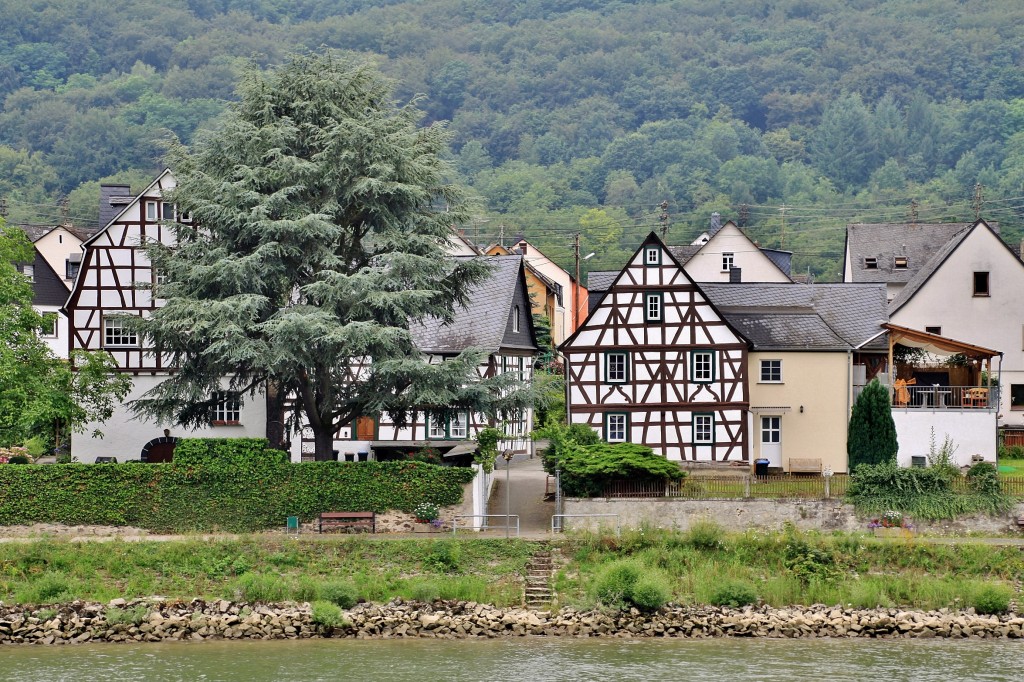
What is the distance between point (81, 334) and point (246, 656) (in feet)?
52.6

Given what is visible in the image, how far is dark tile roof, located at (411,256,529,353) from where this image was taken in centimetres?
4884

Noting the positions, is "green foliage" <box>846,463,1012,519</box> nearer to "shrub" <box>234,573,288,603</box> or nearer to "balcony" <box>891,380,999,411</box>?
"balcony" <box>891,380,999,411</box>

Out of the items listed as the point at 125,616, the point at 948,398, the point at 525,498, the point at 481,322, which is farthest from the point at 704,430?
the point at 125,616

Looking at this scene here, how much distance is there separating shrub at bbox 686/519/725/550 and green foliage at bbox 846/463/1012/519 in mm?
4271

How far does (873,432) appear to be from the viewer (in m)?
43.6

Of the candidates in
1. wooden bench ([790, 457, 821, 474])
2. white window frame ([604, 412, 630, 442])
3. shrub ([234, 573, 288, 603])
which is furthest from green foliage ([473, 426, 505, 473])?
wooden bench ([790, 457, 821, 474])

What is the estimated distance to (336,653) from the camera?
33.9m

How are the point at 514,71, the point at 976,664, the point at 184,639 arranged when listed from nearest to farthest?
the point at 976,664
the point at 184,639
the point at 514,71

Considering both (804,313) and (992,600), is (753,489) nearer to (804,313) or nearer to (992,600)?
(992,600)

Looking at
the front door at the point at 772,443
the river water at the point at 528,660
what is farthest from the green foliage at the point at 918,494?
the front door at the point at 772,443

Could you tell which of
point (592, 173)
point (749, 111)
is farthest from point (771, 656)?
point (749, 111)

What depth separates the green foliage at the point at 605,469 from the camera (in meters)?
40.2

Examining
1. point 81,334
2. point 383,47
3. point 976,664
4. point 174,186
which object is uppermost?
point 383,47

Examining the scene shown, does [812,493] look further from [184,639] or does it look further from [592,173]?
[592,173]
